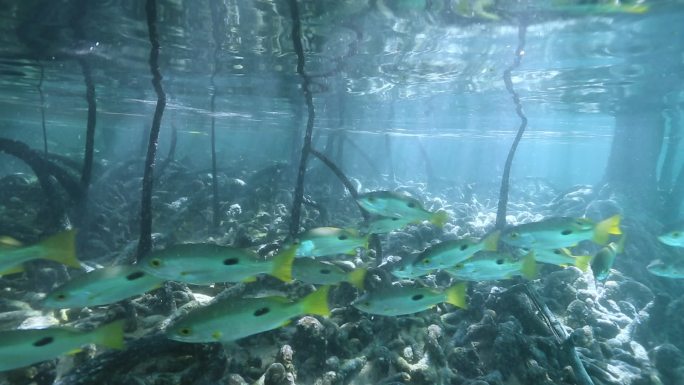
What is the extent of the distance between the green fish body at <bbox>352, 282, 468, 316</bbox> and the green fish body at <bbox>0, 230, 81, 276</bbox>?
3266 millimetres

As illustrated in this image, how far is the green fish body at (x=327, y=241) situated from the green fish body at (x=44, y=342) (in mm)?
2607

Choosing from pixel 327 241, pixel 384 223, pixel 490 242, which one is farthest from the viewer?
pixel 384 223

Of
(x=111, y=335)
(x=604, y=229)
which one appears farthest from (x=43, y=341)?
(x=604, y=229)

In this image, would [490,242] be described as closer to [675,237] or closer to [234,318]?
[234,318]

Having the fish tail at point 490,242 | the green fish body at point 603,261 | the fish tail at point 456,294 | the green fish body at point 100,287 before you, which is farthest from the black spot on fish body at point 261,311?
the green fish body at point 603,261

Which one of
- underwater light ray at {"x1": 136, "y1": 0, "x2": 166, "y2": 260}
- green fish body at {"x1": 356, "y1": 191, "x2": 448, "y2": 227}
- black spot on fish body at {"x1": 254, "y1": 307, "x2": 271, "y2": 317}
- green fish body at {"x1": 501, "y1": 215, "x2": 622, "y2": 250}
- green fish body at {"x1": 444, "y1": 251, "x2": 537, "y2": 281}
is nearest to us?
black spot on fish body at {"x1": 254, "y1": 307, "x2": 271, "y2": 317}

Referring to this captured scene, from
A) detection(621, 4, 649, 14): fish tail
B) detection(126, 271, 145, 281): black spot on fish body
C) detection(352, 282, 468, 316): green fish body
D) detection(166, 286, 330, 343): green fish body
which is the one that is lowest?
detection(352, 282, 468, 316): green fish body

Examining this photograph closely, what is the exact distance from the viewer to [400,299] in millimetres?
5039

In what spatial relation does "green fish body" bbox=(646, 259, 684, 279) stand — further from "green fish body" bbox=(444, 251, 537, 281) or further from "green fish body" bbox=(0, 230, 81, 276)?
"green fish body" bbox=(0, 230, 81, 276)

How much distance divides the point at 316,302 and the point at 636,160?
2569 centimetres

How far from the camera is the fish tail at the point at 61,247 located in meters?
4.16

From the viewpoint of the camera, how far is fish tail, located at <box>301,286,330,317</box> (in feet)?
12.6

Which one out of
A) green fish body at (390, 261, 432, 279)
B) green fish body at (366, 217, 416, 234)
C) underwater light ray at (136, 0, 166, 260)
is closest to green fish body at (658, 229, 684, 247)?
green fish body at (366, 217, 416, 234)

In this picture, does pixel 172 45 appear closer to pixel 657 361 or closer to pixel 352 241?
pixel 352 241
